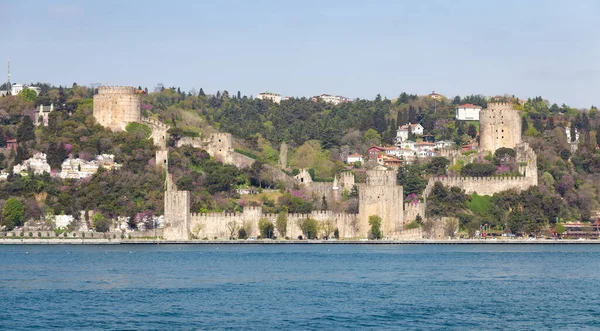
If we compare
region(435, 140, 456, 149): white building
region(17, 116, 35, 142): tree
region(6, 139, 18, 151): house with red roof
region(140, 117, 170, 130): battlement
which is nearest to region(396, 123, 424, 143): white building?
region(435, 140, 456, 149): white building

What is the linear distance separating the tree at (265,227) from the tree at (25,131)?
16.9 m

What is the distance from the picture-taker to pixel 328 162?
86625 mm

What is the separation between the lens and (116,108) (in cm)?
7812

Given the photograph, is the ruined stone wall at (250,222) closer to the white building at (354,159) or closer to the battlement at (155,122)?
the battlement at (155,122)

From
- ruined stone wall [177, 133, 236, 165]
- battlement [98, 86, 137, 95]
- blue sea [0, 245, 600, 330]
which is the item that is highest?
battlement [98, 86, 137, 95]

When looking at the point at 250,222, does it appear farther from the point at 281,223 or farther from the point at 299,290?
the point at 299,290

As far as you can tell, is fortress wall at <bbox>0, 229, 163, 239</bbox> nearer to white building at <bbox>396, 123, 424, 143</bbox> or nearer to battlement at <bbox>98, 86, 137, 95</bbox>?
battlement at <bbox>98, 86, 137, 95</bbox>

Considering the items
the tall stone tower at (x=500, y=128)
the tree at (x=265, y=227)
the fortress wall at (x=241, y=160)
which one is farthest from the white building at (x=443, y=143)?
the tree at (x=265, y=227)

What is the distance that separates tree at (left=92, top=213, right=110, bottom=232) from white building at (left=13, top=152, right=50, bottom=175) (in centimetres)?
591

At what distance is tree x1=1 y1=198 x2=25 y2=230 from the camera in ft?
219

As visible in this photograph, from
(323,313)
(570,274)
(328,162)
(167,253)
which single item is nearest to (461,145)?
(328,162)

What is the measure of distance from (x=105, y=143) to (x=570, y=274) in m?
35.8

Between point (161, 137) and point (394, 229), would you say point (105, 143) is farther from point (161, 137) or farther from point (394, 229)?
point (394, 229)

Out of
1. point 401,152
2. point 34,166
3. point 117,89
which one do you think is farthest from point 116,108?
point 401,152
